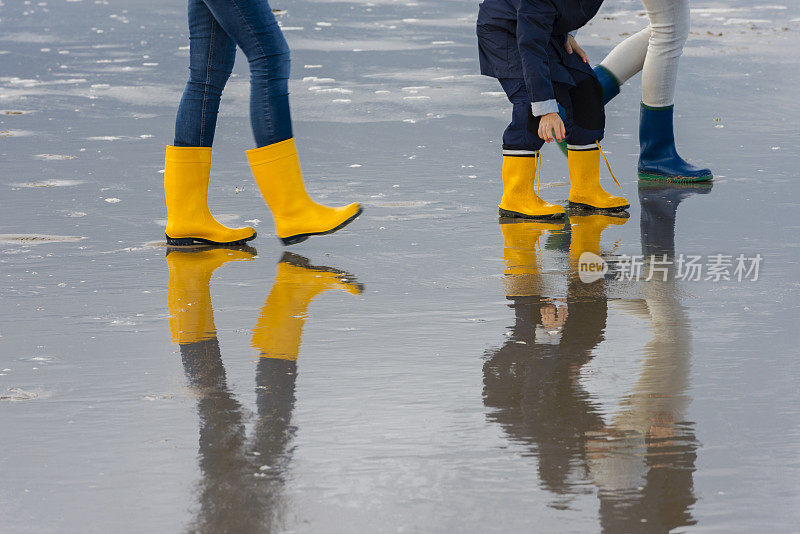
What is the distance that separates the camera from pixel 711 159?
5957 millimetres

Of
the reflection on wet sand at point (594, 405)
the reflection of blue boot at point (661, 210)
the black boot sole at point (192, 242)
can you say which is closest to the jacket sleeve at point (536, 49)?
the reflection of blue boot at point (661, 210)

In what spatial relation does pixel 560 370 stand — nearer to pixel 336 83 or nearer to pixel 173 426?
pixel 173 426

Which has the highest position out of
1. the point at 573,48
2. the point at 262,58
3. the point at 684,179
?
the point at 262,58

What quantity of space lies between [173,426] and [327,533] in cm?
68

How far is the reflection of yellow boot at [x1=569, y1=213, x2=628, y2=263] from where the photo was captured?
14.7 ft

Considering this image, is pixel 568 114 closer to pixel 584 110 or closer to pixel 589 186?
pixel 584 110

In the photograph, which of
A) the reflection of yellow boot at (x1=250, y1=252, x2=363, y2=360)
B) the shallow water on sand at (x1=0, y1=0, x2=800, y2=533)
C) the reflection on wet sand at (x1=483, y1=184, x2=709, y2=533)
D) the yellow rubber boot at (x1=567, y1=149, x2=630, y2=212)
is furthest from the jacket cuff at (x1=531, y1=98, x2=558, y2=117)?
the reflection of yellow boot at (x1=250, y1=252, x2=363, y2=360)

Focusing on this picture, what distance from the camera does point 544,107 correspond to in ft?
16.0

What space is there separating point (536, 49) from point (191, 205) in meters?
1.56

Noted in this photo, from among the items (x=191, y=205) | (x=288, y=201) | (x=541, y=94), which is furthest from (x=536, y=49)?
(x=191, y=205)

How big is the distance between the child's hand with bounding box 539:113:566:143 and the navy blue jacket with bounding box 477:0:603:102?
8 centimetres

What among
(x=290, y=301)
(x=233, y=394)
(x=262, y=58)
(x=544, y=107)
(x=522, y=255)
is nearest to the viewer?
(x=233, y=394)

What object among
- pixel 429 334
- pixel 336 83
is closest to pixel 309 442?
pixel 429 334

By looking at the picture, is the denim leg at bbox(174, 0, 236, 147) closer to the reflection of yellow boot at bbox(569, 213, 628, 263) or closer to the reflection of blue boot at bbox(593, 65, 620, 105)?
the reflection of yellow boot at bbox(569, 213, 628, 263)
